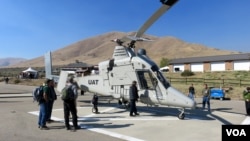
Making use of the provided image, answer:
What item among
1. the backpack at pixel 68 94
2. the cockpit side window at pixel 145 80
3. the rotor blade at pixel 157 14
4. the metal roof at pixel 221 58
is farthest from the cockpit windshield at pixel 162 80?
the metal roof at pixel 221 58

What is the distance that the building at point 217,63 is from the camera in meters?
66.2

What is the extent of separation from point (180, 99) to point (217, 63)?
64.2 meters

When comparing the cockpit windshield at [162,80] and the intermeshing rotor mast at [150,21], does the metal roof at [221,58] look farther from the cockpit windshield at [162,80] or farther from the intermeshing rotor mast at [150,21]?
the cockpit windshield at [162,80]

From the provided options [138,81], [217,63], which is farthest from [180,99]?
[217,63]

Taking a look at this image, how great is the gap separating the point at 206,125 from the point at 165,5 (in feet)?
16.0

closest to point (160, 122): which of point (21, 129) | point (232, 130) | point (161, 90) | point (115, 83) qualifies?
point (161, 90)

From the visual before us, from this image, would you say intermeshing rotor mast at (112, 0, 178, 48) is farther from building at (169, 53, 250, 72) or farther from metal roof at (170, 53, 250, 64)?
metal roof at (170, 53, 250, 64)

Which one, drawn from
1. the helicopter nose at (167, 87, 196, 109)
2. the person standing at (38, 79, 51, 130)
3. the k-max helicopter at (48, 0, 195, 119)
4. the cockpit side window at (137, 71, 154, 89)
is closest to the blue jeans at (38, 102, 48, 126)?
the person standing at (38, 79, 51, 130)

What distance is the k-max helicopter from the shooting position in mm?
11844

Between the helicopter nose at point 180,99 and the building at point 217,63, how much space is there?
57.8m

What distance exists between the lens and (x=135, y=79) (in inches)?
516

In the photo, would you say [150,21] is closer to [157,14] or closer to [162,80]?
[157,14]

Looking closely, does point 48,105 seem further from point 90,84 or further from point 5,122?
point 90,84

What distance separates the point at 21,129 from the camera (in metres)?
9.91
